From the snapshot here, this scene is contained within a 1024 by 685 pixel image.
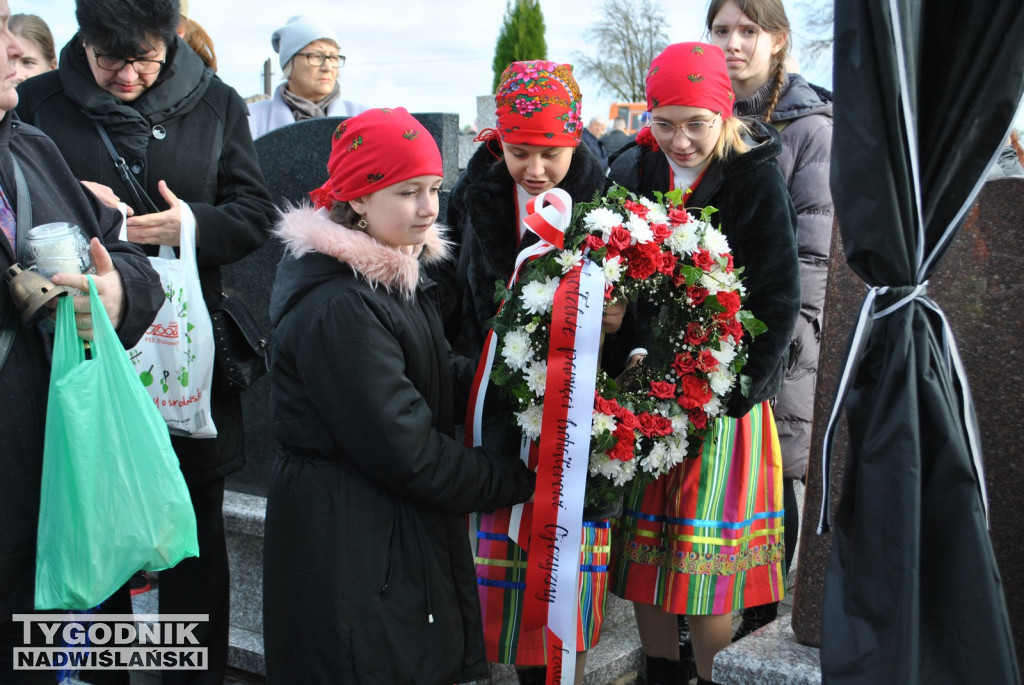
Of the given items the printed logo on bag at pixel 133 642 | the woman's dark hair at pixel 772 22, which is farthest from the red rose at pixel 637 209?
the printed logo on bag at pixel 133 642

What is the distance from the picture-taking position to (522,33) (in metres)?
19.1

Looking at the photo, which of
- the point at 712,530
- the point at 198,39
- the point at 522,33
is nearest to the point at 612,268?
the point at 712,530

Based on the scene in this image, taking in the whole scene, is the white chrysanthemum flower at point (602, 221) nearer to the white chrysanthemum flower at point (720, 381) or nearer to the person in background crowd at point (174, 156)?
the white chrysanthemum flower at point (720, 381)

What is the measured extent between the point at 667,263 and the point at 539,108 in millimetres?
736

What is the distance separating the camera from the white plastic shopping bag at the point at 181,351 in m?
3.17

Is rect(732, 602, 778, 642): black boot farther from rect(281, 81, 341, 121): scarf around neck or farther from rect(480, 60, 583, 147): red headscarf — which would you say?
rect(281, 81, 341, 121): scarf around neck

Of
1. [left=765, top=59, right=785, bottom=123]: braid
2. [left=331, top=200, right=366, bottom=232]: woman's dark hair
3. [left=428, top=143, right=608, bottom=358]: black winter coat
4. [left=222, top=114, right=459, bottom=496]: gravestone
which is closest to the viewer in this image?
[left=331, top=200, right=366, bottom=232]: woman's dark hair

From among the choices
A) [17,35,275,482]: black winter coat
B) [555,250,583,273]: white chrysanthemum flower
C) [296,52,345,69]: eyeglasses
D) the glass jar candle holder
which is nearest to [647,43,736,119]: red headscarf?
[555,250,583,273]: white chrysanthemum flower

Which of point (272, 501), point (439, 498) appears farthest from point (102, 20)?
point (439, 498)

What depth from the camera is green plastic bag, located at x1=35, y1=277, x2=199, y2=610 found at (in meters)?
2.25

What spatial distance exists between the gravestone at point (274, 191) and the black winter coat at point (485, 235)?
789 mm

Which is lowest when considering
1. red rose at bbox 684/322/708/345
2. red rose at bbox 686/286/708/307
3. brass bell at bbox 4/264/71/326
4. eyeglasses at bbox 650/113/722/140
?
red rose at bbox 684/322/708/345

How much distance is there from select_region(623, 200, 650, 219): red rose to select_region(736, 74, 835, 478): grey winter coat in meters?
1.30

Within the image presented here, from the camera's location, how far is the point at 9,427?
7.40 feet
